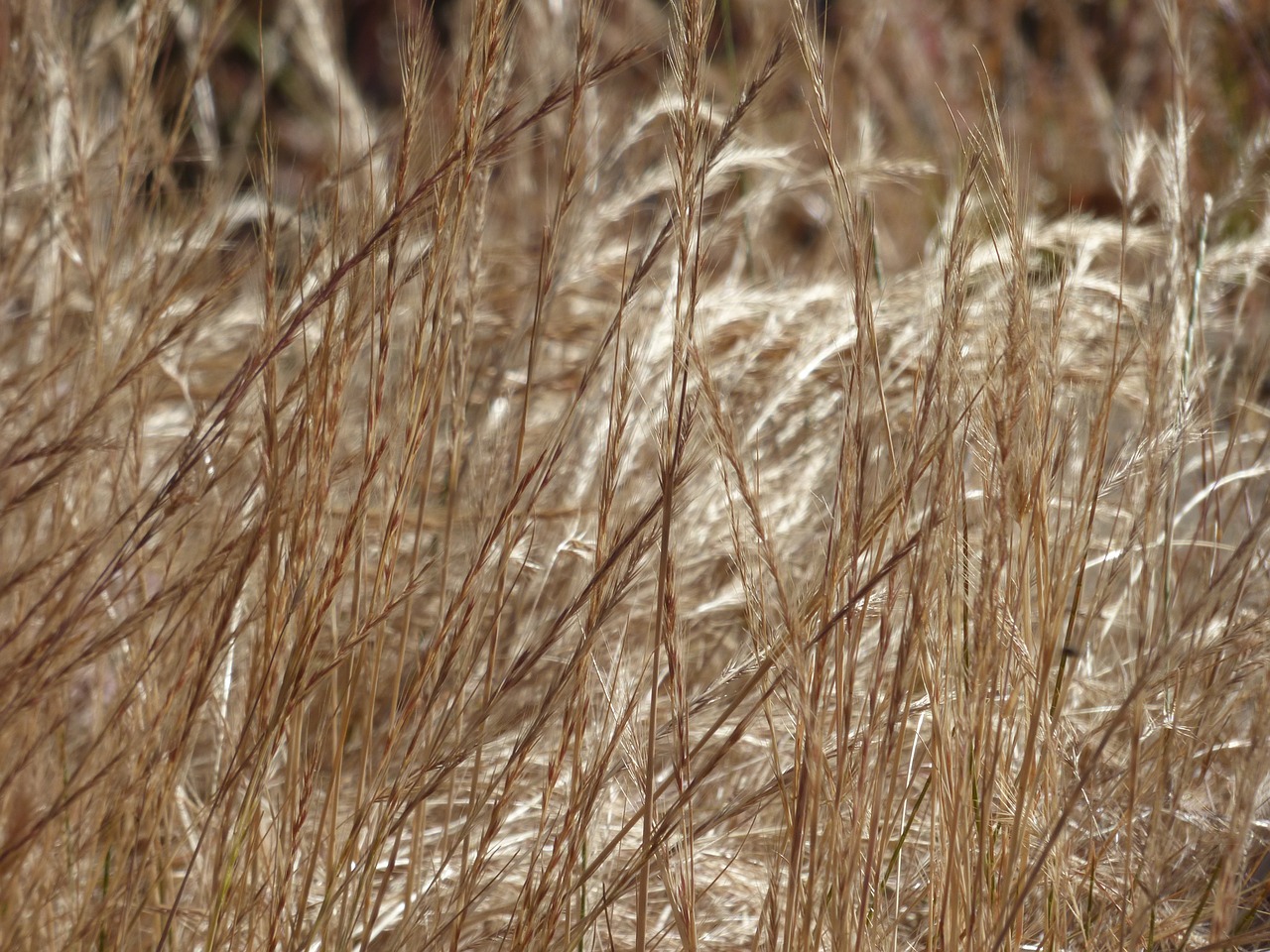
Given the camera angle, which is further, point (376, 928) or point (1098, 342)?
point (1098, 342)

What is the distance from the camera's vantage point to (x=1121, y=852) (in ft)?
2.97

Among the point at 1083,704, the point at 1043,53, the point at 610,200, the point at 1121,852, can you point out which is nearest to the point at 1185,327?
the point at 1083,704

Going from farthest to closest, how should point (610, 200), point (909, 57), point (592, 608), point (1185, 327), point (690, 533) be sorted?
1. point (909, 57)
2. point (610, 200)
3. point (690, 533)
4. point (1185, 327)
5. point (592, 608)

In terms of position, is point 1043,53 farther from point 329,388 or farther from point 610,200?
point 329,388

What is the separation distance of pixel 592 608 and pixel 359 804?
8.6 inches

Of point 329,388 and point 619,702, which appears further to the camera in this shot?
point 619,702

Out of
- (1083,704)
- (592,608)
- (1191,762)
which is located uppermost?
(592,608)

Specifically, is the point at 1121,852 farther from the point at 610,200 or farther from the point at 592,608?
the point at 610,200

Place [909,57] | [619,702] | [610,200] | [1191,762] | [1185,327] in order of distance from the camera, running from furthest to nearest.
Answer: [909,57] < [610,200] < [1185,327] < [619,702] < [1191,762]

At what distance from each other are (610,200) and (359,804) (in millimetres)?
1107

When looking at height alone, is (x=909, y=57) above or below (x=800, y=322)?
above

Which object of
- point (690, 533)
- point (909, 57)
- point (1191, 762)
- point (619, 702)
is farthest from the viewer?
point (909, 57)

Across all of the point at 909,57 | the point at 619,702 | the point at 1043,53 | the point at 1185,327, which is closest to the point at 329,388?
the point at 619,702

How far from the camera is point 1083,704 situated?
1.23 m
